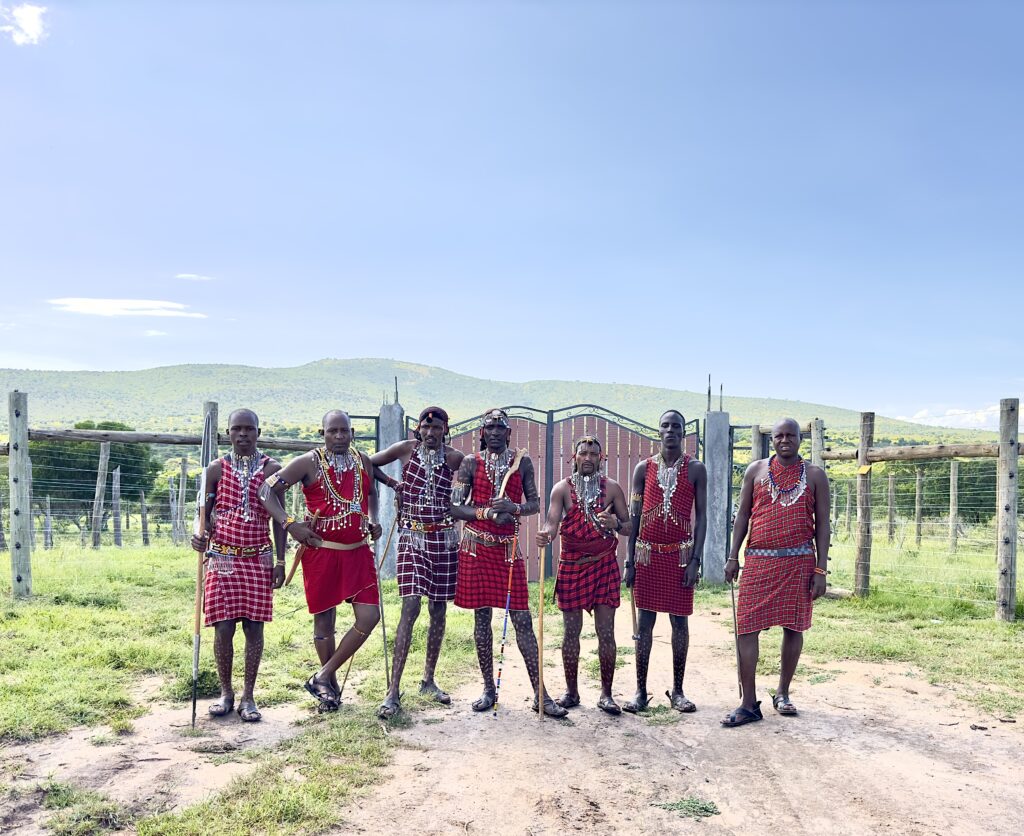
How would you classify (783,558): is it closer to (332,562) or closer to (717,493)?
(332,562)

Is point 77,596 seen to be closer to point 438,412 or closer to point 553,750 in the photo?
point 438,412

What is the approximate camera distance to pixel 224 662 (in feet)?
18.3

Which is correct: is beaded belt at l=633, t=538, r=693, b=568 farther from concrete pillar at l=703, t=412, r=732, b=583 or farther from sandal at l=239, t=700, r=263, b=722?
concrete pillar at l=703, t=412, r=732, b=583

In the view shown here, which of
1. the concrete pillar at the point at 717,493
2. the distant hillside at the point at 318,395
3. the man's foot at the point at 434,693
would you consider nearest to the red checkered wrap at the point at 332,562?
the man's foot at the point at 434,693

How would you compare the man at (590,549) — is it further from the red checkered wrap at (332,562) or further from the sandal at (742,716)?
the red checkered wrap at (332,562)

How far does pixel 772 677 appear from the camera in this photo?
679 cm

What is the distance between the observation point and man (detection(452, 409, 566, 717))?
5645mm

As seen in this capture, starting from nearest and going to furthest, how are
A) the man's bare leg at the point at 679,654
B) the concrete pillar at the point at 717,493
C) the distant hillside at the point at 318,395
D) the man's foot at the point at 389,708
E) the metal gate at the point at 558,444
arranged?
the man's foot at the point at 389,708 → the man's bare leg at the point at 679,654 → the metal gate at the point at 558,444 → the concrete pillar at the point at 717,493 → the distant hillside at the point at 318,395

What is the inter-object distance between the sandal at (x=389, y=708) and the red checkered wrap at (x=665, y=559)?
1804 millimetres

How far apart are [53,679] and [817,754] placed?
5.39m

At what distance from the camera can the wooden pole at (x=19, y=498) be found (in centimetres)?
948

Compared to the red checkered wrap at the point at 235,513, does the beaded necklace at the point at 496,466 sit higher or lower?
higher

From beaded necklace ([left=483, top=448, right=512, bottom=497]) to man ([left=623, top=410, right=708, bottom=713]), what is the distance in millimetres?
944

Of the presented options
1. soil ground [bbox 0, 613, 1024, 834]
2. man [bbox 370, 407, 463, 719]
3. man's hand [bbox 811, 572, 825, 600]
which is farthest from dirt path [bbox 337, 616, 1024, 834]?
man's hand [bbox 811, 572, 825, 600]
